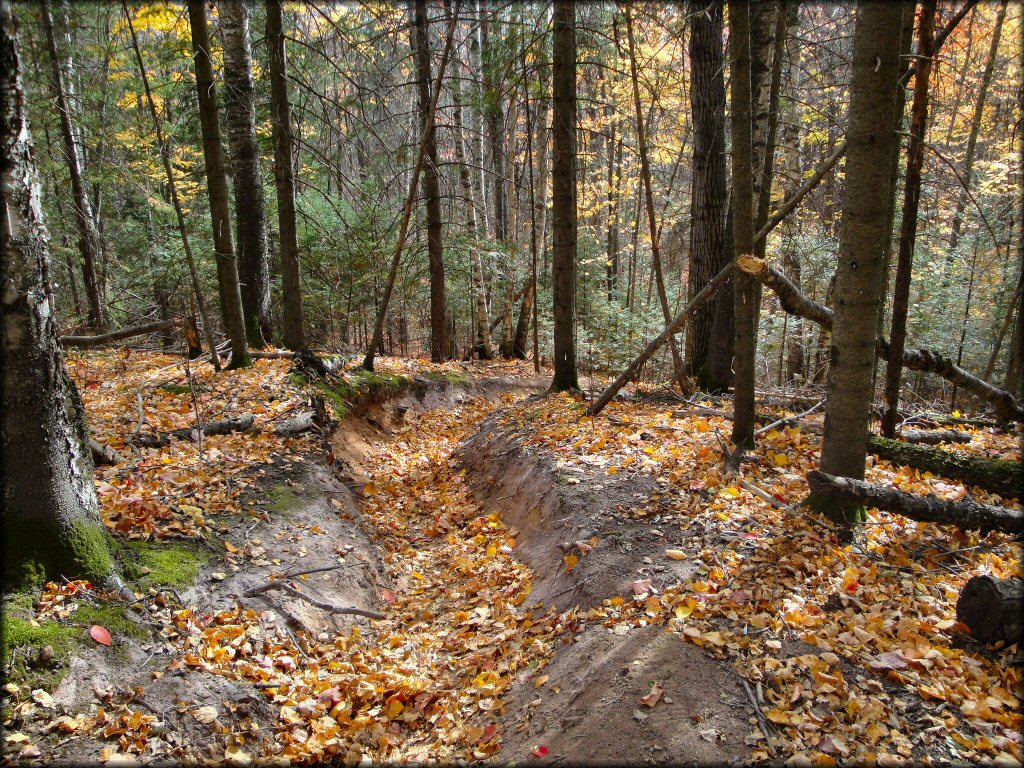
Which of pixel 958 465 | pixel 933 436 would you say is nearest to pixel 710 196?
pixel 933 436

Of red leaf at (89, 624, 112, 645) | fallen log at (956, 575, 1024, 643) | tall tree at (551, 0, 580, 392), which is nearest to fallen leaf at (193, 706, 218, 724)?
red leaf at (89, 624, 112, 645)

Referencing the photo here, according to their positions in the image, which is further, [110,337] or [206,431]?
[206,431]

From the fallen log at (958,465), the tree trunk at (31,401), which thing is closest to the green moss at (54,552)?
the tree trunk at (31,401)

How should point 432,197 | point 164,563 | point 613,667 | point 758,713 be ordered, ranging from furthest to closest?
point 432,197 < point 164,563 < point 613,667 < point 758,713

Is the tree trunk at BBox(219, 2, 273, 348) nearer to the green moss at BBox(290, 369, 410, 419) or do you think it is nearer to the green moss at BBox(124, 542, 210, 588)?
the green moss at BBox(290, 369, 410, 419)

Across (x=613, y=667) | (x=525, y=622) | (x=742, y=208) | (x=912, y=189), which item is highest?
(x=912, y=189)

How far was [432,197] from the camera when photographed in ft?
38.1

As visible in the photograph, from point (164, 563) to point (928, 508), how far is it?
5506mm

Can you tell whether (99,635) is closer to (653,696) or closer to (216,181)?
(653,696)

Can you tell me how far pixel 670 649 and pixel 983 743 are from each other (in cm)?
140

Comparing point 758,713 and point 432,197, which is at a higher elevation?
point 432,197

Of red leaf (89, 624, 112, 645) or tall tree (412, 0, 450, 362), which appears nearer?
red leaf (89, 624, 112, 645)

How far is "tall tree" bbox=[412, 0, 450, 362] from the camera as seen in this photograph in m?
11.6

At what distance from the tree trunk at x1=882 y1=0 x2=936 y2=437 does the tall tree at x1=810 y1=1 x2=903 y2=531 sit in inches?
56.7
